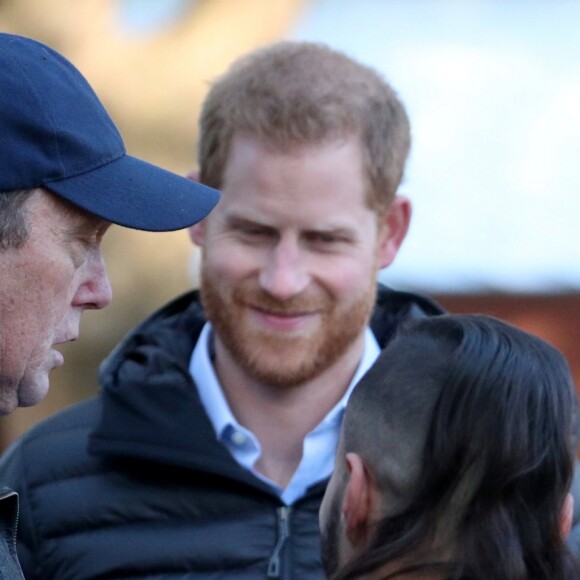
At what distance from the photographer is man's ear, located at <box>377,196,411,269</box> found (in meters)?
3.03

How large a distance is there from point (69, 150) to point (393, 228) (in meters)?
1.22

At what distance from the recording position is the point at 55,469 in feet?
9.57

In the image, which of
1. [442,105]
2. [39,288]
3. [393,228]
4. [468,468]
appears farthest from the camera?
[442,105]

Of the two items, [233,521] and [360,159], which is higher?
[360,159]

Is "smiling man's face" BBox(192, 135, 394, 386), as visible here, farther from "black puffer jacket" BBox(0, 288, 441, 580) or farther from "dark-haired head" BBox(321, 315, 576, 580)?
"dark-haired head" BBox(321, 315, 576, 580)

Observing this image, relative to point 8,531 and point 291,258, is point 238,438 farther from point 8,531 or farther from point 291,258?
point 8,531

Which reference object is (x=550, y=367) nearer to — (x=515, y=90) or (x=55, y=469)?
(x=55, y=469)

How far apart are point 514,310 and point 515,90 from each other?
880 millimetres

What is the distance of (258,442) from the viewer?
293cm

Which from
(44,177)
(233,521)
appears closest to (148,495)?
(233,521)

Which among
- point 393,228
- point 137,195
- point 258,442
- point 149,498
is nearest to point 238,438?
point 258,442

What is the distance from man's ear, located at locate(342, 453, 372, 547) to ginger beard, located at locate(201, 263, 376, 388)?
0.89 m

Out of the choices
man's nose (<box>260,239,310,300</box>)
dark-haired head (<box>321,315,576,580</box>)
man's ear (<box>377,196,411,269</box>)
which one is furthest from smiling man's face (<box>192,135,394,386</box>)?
dark-haired head (<box>321,315,576,580</box>)

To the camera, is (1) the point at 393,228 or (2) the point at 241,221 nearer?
(2) the point at 241,221
